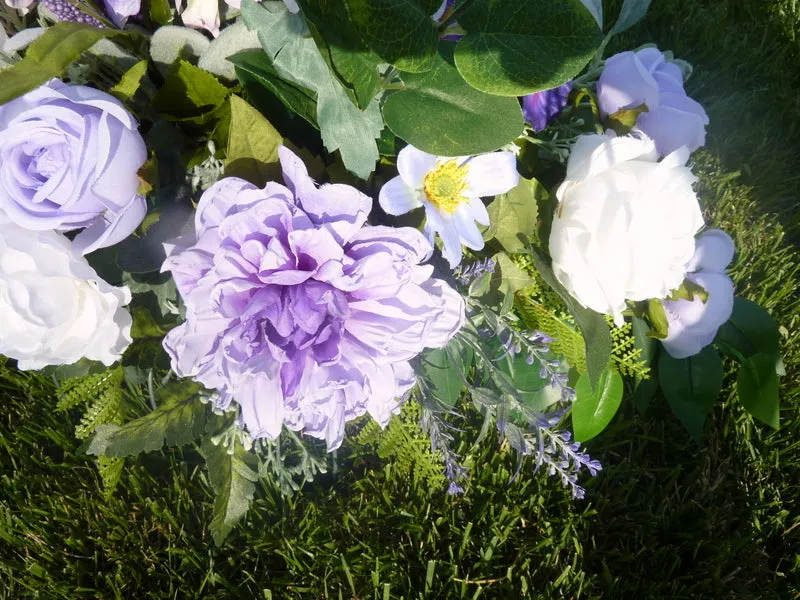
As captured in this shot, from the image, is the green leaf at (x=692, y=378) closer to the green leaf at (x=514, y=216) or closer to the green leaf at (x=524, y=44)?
the green leaf at (x=514, y=216)

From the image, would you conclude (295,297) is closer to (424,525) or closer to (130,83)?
(130,83)

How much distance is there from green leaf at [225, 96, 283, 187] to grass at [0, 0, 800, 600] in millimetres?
605

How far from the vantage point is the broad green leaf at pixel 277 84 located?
0.44 meters

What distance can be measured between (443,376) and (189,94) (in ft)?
1.11

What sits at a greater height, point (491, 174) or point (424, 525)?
point (491, 174)

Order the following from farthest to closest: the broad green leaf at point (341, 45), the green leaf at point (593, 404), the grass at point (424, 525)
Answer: the grass at point (424, 525) → the green leaf at point (593, 404) → the broad green leaf at point (341, 45)

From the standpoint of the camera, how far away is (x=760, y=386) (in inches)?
29.6

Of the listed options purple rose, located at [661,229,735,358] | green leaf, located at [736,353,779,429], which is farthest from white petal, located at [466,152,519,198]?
green leaf, located at [736,353,779,429]

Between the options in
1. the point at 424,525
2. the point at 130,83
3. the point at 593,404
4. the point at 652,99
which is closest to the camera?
the point at 130,83

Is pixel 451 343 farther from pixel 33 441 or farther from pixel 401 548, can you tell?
pixel 33 441

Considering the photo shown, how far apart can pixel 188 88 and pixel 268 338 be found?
0.69 feet

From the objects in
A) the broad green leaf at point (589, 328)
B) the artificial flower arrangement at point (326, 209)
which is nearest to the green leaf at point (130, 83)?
the artificial flower arrangement at point (326, 209)

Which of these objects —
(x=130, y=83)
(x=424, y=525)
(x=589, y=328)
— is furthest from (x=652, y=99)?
(x=424, y=525)

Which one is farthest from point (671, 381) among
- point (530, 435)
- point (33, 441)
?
point (33, 441)
